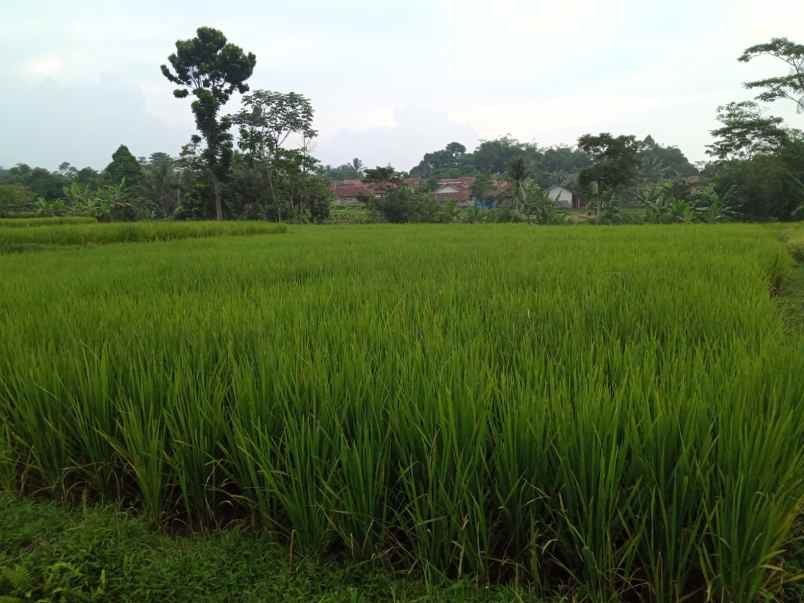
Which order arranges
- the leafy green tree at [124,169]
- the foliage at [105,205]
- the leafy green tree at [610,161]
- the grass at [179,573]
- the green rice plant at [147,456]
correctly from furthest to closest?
the leafy green tree at [124,169]
the foliage at [105,205]
the leafy green tree at [610,161]
the green rice plant at [147,456]
the grass at [179,573]

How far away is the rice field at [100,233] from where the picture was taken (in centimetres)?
776

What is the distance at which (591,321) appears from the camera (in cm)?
213

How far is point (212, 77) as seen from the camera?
68.8 ft

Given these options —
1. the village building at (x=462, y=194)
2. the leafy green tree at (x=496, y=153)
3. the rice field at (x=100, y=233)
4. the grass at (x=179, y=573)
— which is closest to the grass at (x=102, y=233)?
the rice field at (x=100, y=233)

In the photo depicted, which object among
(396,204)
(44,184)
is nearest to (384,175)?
(396,204)

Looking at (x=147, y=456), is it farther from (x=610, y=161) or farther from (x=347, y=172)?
(x=347, y=172)

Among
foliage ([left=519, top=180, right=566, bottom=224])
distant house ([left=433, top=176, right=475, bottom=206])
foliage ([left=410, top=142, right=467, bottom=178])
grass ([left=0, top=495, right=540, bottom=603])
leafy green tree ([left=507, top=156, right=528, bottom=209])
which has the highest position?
foliage ([left=410, top=142, right=467, bottom=178])

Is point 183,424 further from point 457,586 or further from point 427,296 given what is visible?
point 427,296

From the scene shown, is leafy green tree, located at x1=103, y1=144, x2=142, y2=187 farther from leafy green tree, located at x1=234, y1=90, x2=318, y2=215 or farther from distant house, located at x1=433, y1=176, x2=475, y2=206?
distant house, located at x1=433, y1=176, x2=475, y2=206

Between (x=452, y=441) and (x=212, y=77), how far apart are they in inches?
937

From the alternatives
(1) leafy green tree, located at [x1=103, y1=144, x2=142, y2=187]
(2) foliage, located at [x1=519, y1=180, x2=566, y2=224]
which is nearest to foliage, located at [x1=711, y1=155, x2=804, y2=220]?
(2) foliage, located at [x1=519, y1=180, x2=566, y2=224]

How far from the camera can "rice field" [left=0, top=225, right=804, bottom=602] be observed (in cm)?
88

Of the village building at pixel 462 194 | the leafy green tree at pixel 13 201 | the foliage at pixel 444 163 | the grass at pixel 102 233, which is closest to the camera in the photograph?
the grass at pixel 102 233

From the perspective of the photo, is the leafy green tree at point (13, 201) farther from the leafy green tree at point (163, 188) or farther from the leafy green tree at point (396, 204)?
the leafy green tree at point (396, 204)
